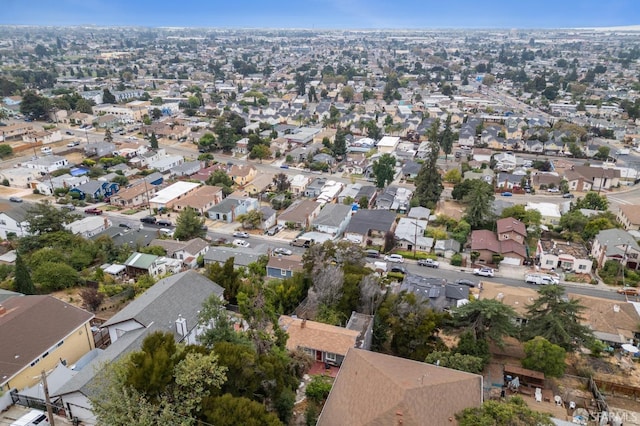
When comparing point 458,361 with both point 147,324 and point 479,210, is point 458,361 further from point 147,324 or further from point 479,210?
point 479,210

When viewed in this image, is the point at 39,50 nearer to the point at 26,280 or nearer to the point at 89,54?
the point at 89,54

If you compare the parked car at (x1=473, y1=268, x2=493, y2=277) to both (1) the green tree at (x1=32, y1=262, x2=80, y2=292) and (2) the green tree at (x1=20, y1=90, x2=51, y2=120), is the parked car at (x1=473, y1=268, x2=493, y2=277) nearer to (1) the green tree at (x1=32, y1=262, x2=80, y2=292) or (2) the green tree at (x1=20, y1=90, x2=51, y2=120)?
(1) the green tree at (x1=32, y1=262, x2=80, y2=292)

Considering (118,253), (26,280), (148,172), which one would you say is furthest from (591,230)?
(148,172)

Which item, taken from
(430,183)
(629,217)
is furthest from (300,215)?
(629,217)

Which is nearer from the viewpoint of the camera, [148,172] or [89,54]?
[148,172]

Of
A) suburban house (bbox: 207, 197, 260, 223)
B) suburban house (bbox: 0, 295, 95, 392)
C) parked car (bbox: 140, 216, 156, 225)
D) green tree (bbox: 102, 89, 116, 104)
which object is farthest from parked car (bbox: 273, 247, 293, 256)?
green tree (bbox: 102, 89, 116, 104)

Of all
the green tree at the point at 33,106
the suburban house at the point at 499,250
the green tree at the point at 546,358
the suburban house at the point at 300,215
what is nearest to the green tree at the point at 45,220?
the suburban house at the point at 300,215
